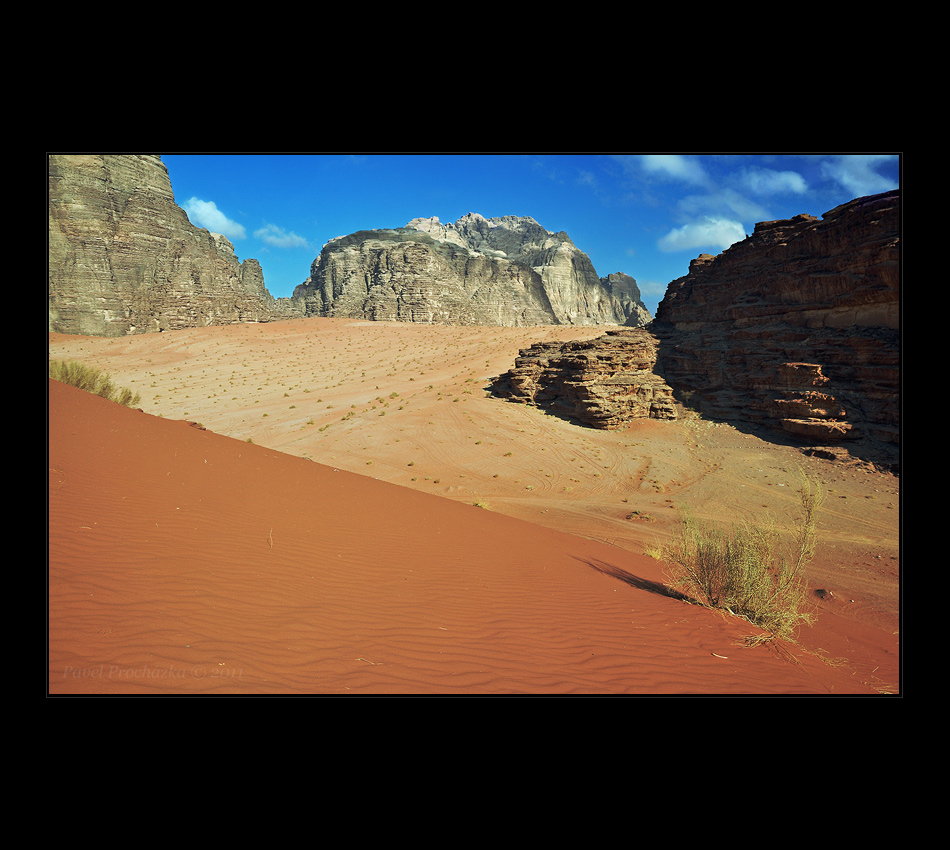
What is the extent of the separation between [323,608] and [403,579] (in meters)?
1.26

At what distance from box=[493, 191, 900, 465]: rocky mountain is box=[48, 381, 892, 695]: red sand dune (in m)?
15.2

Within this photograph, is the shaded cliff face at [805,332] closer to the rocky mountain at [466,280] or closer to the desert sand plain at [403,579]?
the desert sand plain at [403,579]

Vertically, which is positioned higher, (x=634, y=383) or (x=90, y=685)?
(x=634, y=383)

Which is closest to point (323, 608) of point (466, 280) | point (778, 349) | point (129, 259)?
point (778, 349)

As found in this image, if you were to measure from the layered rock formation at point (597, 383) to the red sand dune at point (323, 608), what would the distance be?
15.0 meters

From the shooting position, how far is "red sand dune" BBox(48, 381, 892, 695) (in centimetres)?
300

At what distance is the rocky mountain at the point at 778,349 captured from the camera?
17375 mm

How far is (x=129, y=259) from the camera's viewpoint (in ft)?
169

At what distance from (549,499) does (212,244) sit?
66221 millimetres

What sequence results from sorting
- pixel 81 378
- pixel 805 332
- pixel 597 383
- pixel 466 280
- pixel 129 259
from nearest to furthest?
1. pixel 81 378
2. pixel 805 332
3. pixel 597 383
4. pixel 129 259
5. pixel 466 280

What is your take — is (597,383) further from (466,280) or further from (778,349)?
(466,280)

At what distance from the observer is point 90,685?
2664mm

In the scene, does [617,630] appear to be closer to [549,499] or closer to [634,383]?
[549,499]
